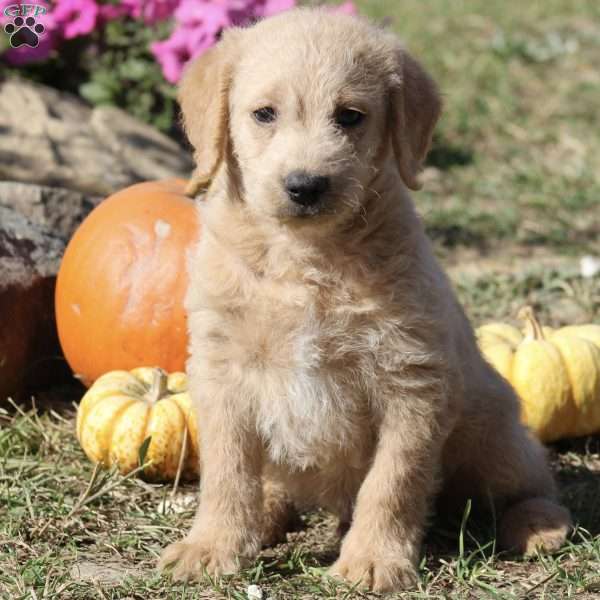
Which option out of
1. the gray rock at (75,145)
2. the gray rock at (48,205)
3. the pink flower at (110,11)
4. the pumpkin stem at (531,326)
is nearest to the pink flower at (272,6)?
the pink flower at (110,11)

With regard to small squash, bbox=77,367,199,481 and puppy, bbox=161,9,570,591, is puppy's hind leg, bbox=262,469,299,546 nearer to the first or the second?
puppy, bbox=161,9,570,591

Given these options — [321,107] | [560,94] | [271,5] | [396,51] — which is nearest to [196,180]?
[321,107]

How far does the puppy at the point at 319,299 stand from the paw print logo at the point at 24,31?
4.02 m

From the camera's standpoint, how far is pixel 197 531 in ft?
12.6

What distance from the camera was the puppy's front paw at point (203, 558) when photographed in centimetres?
369

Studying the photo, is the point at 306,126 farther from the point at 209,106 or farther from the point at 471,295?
the point at 471,295

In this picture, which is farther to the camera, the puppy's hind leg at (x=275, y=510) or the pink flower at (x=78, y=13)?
the pink flower at (x=78, y=13)

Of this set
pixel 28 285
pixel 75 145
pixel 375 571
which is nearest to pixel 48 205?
pixel 28 285

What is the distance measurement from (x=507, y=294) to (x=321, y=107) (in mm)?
3470

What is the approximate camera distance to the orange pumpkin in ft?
17.2

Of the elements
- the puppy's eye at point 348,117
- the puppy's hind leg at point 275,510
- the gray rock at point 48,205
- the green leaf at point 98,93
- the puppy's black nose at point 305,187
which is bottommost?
the puppy's hind leg at point 275,510

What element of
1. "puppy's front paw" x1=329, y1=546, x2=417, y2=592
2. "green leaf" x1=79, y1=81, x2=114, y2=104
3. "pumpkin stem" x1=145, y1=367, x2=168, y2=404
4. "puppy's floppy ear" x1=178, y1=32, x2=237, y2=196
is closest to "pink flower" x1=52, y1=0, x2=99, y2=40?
"green leaf" x1=79, y1=81, x2=114, y2=104

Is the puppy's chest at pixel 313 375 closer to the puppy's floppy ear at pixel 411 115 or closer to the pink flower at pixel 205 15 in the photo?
the puppy's floppy ear at pixel 411 115

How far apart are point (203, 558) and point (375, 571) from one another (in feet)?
1.98
